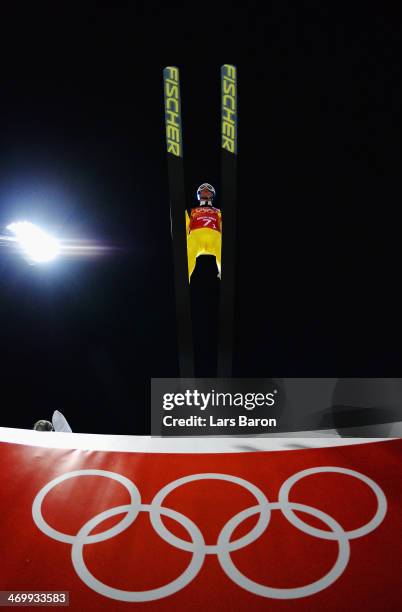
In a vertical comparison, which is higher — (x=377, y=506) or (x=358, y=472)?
(x=358, y=472)

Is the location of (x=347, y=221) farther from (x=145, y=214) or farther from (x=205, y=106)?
(x=145, y=214)

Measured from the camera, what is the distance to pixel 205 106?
8828mm

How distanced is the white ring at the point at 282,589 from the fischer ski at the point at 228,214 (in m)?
3.93

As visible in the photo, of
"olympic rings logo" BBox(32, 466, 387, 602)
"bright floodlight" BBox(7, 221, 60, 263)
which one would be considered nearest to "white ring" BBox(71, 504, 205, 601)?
"olympic rings logo" BBox(32, 466, 387, 602)

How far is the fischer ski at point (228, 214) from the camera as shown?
5293 millimetres

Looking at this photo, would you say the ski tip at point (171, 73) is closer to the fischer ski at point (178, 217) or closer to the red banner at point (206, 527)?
the fischer ski at point (178, 217)

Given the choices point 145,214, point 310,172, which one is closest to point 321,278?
point 310,172

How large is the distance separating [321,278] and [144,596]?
9366mm

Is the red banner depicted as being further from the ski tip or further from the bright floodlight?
the bright floodlight

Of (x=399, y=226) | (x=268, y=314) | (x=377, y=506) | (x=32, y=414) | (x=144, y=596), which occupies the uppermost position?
(x=399, y=226)

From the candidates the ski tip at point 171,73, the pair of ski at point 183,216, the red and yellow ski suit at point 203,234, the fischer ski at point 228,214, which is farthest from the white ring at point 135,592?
the ski tip at point 171,73

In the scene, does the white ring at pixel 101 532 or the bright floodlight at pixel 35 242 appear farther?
the bright floodlight at pixel 35 242

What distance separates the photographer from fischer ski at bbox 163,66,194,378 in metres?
5.21

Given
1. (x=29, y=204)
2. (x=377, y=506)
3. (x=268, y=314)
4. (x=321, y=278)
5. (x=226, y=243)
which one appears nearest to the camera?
(x=377, y=506)
